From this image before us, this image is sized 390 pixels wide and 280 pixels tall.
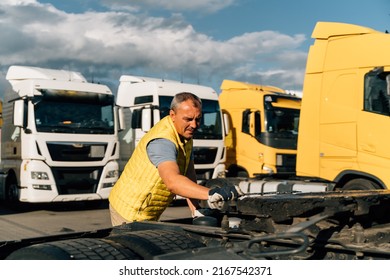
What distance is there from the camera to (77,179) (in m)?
12.1

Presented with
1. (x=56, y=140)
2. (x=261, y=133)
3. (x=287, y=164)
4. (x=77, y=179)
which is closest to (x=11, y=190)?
(x=77, y=179)

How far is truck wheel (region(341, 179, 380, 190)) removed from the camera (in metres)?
9.38

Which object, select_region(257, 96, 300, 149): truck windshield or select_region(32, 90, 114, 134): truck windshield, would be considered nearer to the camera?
select_region(32, 90, 114, 134): truck windshield

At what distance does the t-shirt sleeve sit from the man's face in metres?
0.13

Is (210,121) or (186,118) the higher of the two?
(186,118)

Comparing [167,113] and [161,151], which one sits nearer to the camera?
[161,151]

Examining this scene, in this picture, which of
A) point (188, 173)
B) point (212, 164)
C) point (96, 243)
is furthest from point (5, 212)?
point (96, 243)

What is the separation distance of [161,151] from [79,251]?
0.93m

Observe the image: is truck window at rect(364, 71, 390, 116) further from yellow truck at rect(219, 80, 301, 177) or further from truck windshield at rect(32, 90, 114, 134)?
truck windshield at rect(32, 90, 114, 134)

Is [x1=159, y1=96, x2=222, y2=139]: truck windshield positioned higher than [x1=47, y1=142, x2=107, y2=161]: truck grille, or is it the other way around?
[x1=159, y1=96, x2=222, y2=139]: truck windshield

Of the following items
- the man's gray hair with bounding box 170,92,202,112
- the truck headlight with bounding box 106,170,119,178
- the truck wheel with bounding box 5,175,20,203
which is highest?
the man's gray hair with bounding box 170,92,202,112

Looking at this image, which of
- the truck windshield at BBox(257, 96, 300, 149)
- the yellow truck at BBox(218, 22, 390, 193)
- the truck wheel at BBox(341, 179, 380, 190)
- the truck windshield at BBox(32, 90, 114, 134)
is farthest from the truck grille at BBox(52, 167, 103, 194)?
the truck wheel at BBox(341, 179, 380, 190)

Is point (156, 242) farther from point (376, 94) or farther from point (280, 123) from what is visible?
point (280, 123)

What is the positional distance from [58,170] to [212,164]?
12.9ft
